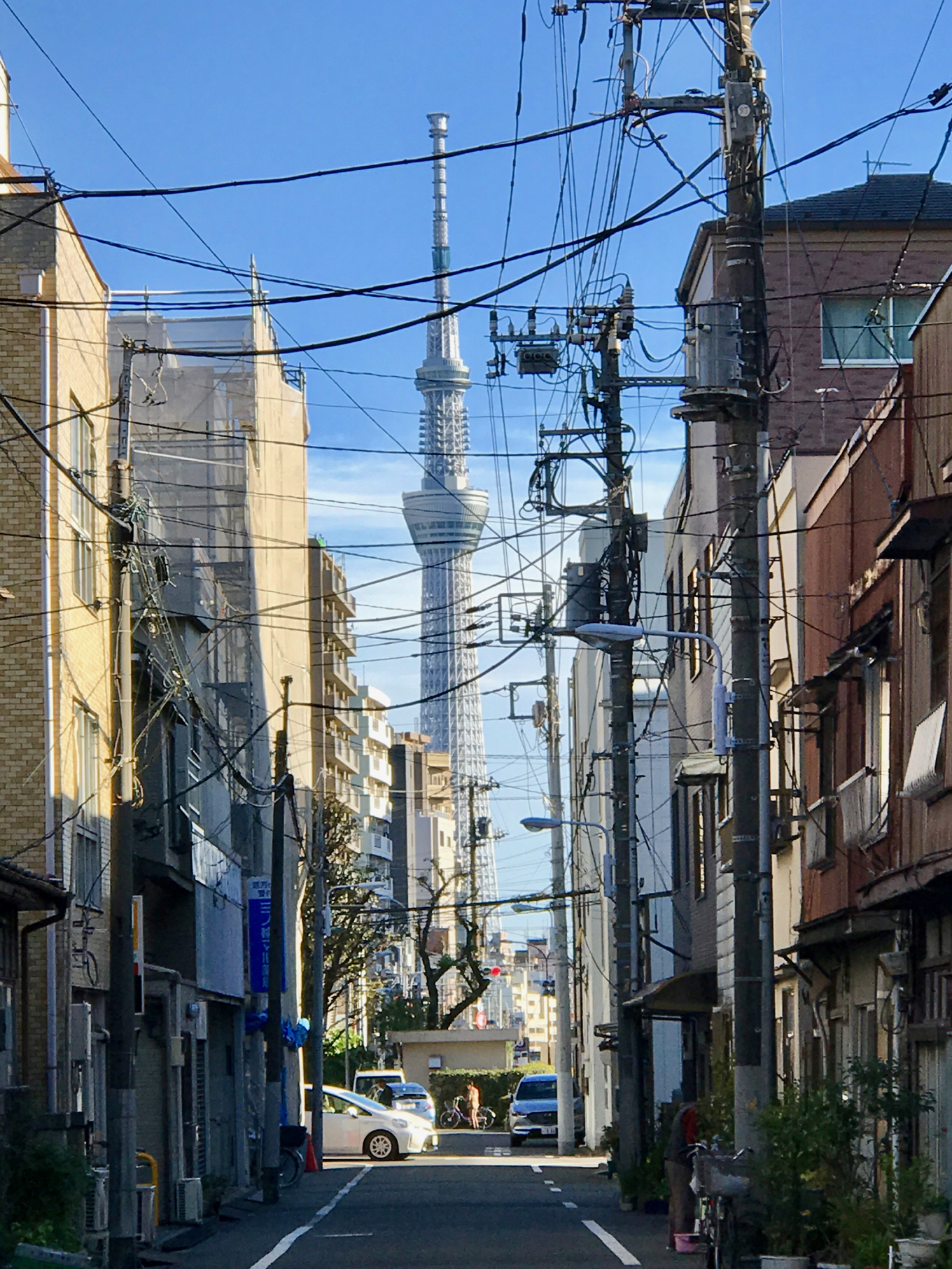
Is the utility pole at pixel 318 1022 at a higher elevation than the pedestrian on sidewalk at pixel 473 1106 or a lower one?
higher

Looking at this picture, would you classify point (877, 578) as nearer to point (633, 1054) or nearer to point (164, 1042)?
point (633, 1054)

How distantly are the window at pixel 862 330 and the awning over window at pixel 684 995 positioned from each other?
10720 mm

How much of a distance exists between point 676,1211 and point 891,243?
19.6 meters

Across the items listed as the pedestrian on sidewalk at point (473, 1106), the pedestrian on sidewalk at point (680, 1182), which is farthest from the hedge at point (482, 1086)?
the pedestrian on sidewalk at point (680, 1182)

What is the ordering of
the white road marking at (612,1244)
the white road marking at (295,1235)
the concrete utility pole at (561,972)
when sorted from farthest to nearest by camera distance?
1. the concrete utility pole at (561,972)
2. the white road marking at (295,1235)
3. the white road marking at (612,1244)

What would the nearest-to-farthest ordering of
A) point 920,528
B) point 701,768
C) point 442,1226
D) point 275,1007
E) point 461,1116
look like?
1. point 920,528
2. point 442,1226
3. point 701,768
4. point 275,1007
5. point 461,1116

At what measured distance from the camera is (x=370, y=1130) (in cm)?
4759

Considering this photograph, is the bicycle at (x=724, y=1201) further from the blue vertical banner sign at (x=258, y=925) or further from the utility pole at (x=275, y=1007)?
the blue vertical banner sign at (x=258, y=925)

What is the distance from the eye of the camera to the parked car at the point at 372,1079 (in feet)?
200

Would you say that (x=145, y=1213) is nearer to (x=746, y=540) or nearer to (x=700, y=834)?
(x=746, y=540)

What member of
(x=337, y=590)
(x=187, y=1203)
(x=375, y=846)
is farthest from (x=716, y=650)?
(x=375, y=846)

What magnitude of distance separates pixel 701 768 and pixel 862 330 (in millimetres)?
8432

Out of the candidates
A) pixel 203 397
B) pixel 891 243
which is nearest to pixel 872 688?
pixel 891 243

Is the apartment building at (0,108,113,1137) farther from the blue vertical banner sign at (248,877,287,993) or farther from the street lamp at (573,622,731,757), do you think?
the blue vertical banner sign at (248,877,287,993)
